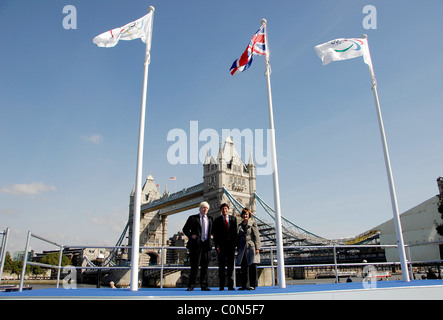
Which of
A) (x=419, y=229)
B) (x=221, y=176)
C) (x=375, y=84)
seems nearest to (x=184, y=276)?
(x=221, y=176)

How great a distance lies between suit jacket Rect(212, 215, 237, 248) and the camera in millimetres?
5633

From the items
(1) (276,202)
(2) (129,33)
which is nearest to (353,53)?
(1) (276,202)

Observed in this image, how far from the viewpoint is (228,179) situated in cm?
5125

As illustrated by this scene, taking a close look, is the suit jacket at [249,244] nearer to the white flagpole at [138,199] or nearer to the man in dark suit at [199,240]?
the man in dark suit at [199,240]

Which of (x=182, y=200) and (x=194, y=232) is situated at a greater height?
(x=182, y=200)

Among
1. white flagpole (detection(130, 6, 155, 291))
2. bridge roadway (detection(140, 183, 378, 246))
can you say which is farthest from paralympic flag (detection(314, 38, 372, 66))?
bridge roadway (detection(140, 183, 378, 246))

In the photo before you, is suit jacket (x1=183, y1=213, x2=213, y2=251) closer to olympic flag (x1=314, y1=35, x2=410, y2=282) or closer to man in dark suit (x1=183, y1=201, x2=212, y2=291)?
man in dark suit (x1=183, y1=201, x2=212, y2=291)

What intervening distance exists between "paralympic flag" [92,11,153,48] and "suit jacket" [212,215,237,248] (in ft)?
13.2

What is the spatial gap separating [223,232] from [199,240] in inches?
16.7

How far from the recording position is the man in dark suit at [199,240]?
218 inches

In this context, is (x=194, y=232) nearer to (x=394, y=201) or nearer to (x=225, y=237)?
(x=225, y=237)

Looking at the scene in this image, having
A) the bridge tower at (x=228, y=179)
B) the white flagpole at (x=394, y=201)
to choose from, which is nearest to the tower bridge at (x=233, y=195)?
the bridge tower at (x=228, y=179)
